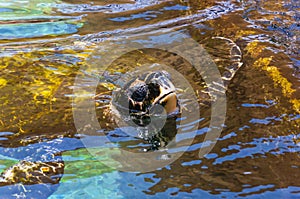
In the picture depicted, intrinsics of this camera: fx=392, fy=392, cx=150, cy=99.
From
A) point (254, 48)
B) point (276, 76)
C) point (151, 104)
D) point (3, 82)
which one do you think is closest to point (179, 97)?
point (151, 104)

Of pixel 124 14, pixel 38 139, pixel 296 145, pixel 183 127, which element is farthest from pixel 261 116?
pixel 124 14

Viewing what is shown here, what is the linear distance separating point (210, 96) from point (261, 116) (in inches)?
19.7

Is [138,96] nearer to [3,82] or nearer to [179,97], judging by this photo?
[179,97]

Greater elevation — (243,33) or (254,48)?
(243,33)

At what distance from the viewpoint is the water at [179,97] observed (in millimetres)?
2336

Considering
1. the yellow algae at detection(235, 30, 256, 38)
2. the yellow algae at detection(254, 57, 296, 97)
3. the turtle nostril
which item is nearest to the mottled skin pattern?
the turtle nostril

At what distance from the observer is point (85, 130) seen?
114 inches

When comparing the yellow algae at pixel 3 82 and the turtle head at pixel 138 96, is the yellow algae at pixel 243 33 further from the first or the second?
the yellow algae at pixel 3 82

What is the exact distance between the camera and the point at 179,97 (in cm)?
330

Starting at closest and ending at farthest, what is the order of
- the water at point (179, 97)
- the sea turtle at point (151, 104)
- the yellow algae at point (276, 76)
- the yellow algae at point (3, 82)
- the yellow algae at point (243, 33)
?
1. the water at point (179, 97)
2. the sea turtle at point (151, 104)
3. the yellow algae at point (276, 76)
4. the yellow algae at point (3, 82)
5. the yellow algae at point (243, 33)

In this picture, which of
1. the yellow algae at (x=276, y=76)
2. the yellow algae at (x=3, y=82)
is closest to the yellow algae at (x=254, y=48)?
the yellow algae at (x=276, y=76)

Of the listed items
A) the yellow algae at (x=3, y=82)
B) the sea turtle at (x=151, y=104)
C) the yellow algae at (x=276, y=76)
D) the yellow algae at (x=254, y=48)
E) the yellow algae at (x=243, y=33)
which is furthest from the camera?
the yellow algae at (x=243, y=33)

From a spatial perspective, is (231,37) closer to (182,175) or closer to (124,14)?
(124,14)

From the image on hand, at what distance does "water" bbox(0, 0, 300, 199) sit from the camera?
2.34m
